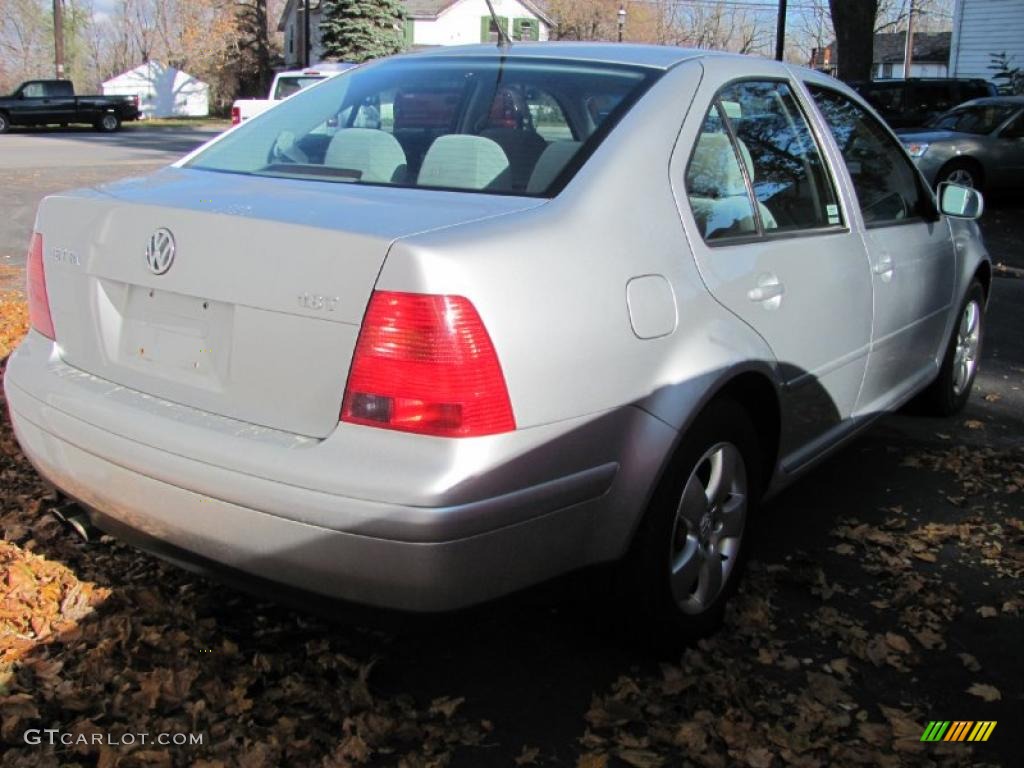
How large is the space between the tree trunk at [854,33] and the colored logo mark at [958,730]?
711 inches

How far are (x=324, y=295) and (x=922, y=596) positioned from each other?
2.31 meters

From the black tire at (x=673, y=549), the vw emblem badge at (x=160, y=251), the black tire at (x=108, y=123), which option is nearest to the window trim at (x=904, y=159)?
the black tire at (x=673, y=549)

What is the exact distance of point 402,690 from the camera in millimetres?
2848

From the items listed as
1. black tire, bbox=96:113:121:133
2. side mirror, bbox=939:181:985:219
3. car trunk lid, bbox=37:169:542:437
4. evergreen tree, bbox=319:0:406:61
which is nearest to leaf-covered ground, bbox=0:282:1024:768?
car trunk lid, bbox=37:169:542:437

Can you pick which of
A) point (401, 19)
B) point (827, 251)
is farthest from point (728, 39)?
point (827, 251)

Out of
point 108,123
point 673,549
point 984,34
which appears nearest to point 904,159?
point 673,549

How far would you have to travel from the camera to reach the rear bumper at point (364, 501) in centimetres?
224

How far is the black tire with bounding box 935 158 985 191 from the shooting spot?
15250 mm

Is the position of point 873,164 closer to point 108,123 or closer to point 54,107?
point 54,107

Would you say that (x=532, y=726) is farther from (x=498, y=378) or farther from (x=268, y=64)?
(x=268, y=64)

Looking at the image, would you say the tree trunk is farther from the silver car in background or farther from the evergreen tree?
the evergreen tree

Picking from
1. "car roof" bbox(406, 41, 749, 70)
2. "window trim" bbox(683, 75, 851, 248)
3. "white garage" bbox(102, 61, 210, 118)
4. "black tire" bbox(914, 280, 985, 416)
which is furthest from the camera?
"white garage" bbox(102, 61, 210, 118)

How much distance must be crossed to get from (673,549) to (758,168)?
4.26ft

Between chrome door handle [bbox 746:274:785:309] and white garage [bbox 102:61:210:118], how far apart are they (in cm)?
6046
